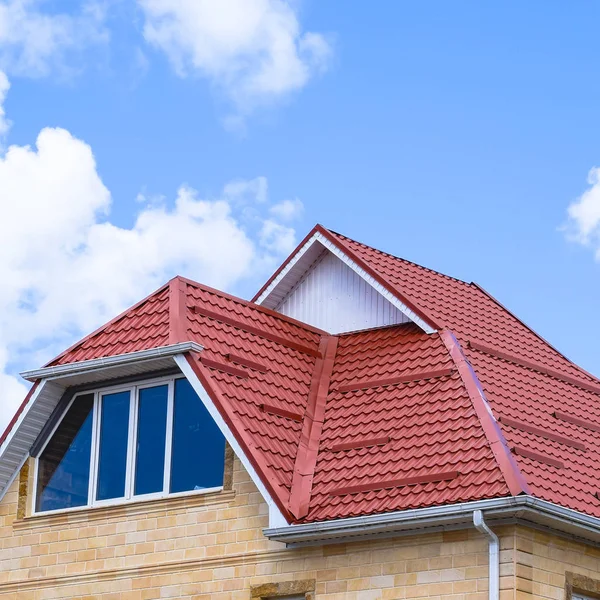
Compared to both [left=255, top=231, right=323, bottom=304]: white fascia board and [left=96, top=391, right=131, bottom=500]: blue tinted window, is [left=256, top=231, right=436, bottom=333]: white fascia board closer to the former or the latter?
[left=255, top=231, right=323, bottom=304]: white fascia board

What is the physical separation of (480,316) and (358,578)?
679cm

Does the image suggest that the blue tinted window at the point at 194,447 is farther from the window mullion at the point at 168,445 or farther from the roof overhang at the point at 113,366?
the roof overhang at the point at 113,366

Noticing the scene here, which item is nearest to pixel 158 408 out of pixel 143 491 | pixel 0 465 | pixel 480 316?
pixel 143 491

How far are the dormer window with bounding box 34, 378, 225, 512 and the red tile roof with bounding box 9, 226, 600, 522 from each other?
758 millimetres

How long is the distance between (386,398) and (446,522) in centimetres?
332

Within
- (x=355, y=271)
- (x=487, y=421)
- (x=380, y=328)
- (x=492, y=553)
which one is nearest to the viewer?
(x=492, y=553)

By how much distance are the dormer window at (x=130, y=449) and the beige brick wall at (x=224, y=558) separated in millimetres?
313

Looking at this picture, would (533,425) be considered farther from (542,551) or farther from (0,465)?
(0,465)

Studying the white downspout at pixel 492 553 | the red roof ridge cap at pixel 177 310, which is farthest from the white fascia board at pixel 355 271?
the white downspout at pixel 492 553

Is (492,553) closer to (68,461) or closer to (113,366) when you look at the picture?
(113,366)

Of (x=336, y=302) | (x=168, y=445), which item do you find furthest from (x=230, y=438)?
(x=336, y=302)

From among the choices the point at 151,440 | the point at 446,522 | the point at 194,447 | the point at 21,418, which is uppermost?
the point at 21,418

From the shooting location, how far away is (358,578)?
19891 millimetres

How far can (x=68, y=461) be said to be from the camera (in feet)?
76.6
